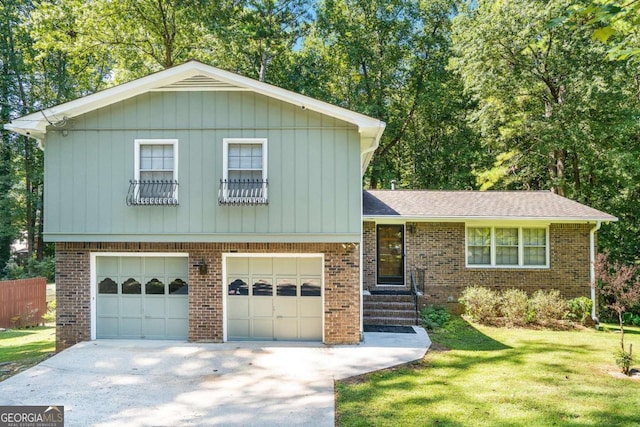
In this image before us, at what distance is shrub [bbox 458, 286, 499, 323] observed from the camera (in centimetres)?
1253

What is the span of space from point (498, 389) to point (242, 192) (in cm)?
644

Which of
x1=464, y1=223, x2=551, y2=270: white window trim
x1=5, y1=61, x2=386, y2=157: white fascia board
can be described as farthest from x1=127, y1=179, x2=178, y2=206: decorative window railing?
x1=464, y1=223, x2=551, y2=270: white window trim

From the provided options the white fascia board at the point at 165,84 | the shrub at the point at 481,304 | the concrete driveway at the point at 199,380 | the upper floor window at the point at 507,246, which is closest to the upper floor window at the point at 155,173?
→ the white fascia board at the point at 165,84

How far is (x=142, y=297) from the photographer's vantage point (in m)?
10.3

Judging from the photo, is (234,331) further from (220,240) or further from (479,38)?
(479,38)

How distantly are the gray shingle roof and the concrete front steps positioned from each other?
8.53 ft

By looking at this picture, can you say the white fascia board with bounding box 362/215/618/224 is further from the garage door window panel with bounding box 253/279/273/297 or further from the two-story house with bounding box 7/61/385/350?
the garage door window panel with bounding box 253/279/273/297

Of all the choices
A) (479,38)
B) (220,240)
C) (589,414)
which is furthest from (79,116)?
(479,38)

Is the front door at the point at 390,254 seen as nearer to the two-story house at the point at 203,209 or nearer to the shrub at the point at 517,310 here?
the shrub at the point at 517,310

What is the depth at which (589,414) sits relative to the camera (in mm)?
6207

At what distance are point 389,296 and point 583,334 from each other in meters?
5.33

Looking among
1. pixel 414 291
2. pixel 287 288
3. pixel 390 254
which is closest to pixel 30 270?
pixel 287 288

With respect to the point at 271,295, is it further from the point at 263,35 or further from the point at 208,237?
→ the point at 263,35

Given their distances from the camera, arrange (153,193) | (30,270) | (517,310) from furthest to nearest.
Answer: (30,270) < (517,310) < (153,193)
